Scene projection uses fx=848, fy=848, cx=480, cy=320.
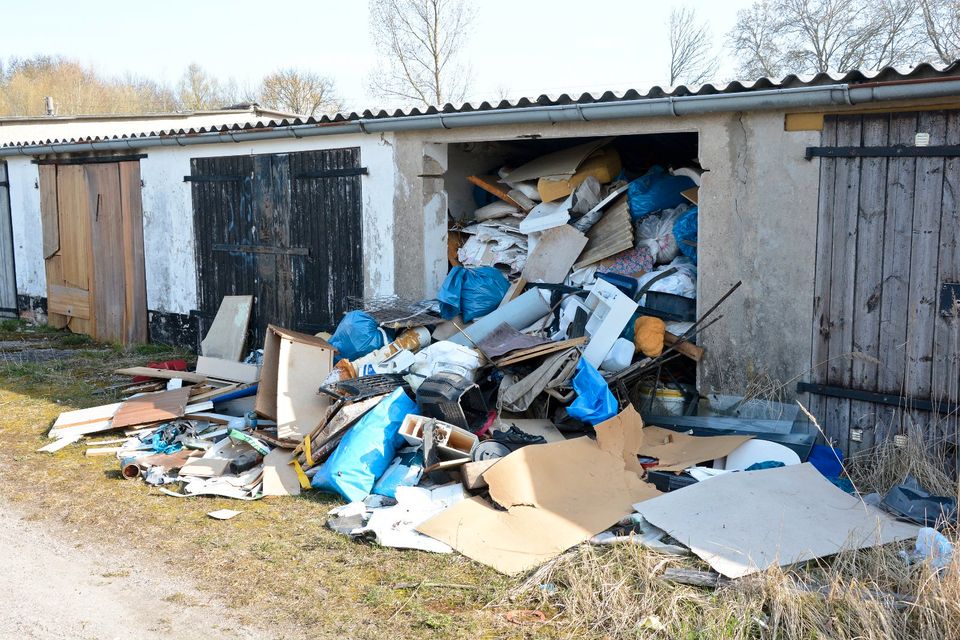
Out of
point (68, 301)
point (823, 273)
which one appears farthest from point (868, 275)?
point (68, 301)

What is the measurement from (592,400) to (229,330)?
556 centimetres

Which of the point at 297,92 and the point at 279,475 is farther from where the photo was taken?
the point at 297,92

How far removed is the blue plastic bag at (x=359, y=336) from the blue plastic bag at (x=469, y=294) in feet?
2.26

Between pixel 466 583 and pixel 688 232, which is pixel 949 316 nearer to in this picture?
pixel 688 232

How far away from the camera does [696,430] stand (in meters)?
6.34

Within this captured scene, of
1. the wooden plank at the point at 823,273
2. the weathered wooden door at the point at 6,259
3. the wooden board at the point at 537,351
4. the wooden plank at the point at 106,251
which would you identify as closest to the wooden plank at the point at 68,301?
the wooden plank at the point at 106,251

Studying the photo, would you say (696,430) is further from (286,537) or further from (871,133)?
(286,537)

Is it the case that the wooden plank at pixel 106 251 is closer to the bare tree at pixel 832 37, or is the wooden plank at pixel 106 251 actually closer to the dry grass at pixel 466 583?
the dry grass at pixel 466 583

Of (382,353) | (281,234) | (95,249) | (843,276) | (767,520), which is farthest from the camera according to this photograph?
(95,249)

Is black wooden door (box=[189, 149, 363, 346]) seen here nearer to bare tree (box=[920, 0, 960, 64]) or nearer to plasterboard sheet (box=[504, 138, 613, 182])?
plasterboard sheet (box=[504, 138, 613, 182])

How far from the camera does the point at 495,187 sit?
9102 mm

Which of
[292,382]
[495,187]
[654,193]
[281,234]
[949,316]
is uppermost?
[495,187]

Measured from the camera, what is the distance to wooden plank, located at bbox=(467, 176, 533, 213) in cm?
882

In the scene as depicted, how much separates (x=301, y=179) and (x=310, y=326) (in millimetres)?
1646
